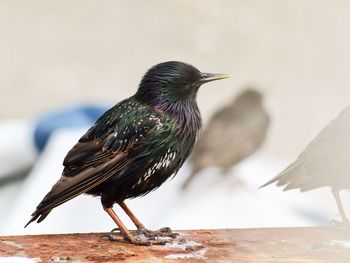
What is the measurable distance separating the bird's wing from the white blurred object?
496 cm

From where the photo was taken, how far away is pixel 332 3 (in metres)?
12.7

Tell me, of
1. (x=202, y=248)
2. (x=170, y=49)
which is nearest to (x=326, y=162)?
(x=202, y=248)

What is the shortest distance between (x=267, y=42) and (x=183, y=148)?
10.4 meters

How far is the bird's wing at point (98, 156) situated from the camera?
2.05m

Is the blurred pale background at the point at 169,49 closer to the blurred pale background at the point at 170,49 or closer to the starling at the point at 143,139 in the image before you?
the blurred pale background at the point at 170,49

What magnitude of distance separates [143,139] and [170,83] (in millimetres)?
140

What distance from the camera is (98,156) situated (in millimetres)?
2109

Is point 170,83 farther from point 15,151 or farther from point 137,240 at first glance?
point 15,151

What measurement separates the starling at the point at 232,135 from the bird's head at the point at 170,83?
17.6ft

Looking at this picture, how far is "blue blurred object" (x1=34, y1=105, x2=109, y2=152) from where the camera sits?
711 centimetres

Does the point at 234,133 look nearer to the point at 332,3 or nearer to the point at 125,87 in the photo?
the point at 125,87

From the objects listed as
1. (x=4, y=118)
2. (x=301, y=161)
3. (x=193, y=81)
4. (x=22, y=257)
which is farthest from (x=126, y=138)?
(x=4, y=118)

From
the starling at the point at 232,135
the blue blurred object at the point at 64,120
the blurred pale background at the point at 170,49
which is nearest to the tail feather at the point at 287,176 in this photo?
the blue blurred object at the point at 64,120

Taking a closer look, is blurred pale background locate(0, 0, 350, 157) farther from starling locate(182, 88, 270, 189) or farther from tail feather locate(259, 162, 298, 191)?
tail feather locate(259, 162, 298, 191)
